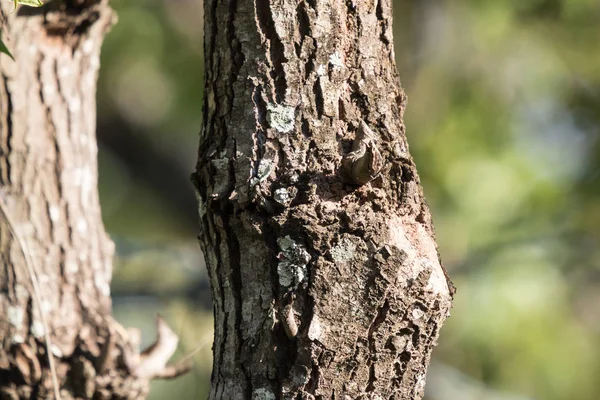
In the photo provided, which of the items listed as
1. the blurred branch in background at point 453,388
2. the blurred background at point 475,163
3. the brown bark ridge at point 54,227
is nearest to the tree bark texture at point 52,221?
the brown bark ridge at point 54,227

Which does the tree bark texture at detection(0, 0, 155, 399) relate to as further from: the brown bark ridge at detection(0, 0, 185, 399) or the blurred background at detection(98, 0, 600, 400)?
the blurred background at detection(98, 0, 600, 400)

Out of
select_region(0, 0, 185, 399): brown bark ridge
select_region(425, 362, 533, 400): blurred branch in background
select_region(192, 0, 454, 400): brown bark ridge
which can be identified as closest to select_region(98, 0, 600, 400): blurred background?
select_region(425, 362, 533, 400): blurred branch in background

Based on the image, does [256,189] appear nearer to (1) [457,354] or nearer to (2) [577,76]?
(1) [457,354]

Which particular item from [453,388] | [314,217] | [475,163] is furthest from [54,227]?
[475,163]

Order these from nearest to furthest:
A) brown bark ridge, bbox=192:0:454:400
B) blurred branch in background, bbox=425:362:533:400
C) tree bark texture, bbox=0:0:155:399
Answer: brown bark ridge, bbox=192:0:454:400 → tree bark texture, bbox=0:0:155:399 → blurred branch in background, bbox=425:362:533:400

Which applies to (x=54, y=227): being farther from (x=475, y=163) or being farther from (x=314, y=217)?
(x=475, y=163)

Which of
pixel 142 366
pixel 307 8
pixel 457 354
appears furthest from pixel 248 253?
pixel 457 354
